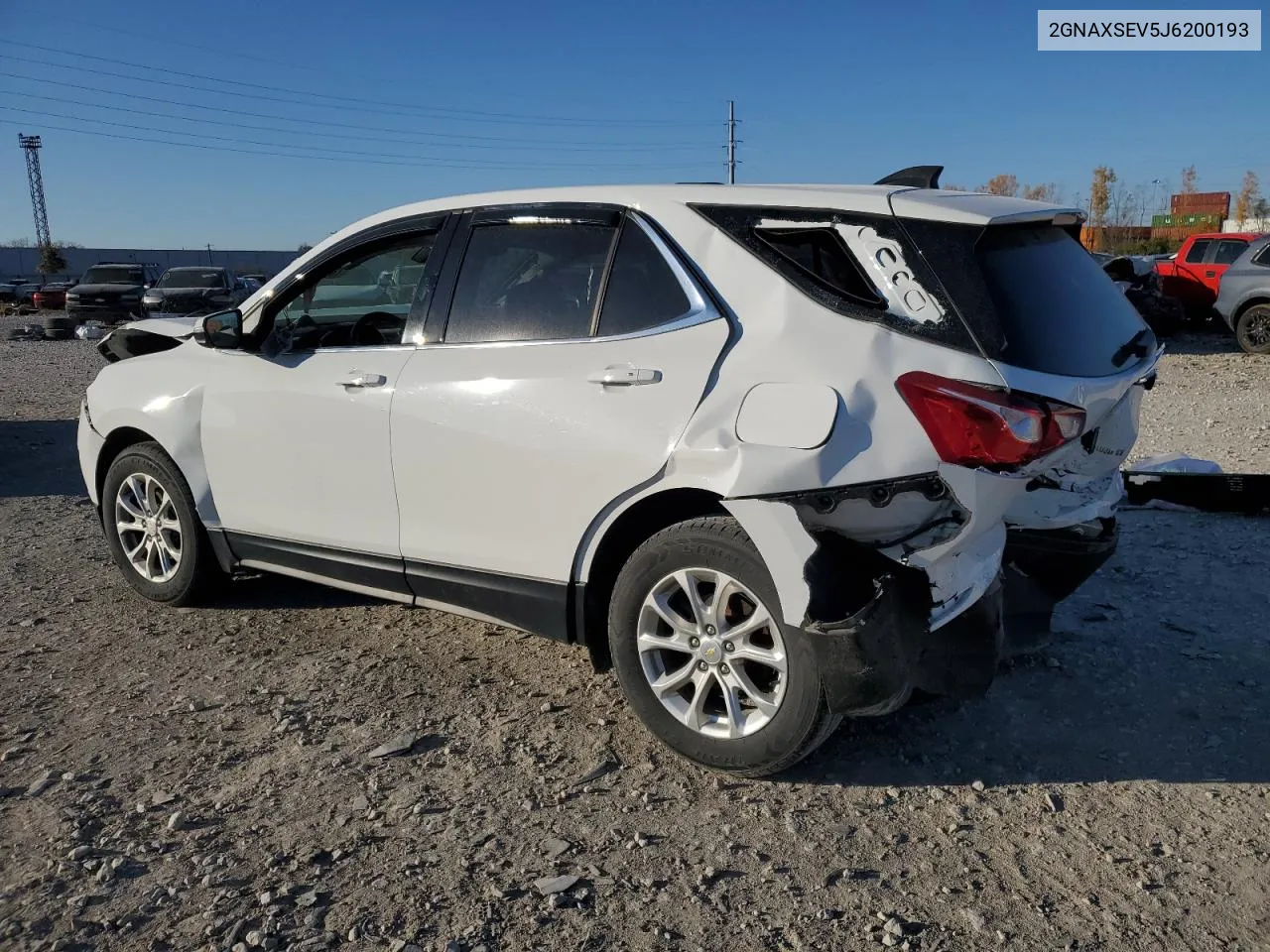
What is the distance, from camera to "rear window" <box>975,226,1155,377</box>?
3.07 m

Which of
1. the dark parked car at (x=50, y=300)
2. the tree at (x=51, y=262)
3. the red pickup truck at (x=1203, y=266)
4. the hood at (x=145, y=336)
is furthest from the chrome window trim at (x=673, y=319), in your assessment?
the tree at (x=51, y=262)

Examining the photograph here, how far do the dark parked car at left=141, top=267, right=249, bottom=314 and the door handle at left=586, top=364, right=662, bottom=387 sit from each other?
22.2 m

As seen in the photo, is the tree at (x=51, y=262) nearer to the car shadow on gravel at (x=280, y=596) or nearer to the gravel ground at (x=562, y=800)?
the car shadow on gravel at (x=280, y=596)

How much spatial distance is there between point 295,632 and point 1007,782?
3.07m

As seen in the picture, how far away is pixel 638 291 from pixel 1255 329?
15.2m

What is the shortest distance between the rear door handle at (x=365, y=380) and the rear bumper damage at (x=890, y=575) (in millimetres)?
1628

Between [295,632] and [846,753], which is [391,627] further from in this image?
[846,753]

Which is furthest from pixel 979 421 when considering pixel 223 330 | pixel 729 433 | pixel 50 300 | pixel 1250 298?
pixel 50 300

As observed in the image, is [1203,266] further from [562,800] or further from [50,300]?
[50,300]

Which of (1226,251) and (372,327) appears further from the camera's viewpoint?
(1226,251)

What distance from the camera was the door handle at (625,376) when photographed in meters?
3.37

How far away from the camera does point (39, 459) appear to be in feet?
29.2

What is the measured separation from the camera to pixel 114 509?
518cm

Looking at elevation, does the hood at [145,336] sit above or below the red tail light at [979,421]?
above
